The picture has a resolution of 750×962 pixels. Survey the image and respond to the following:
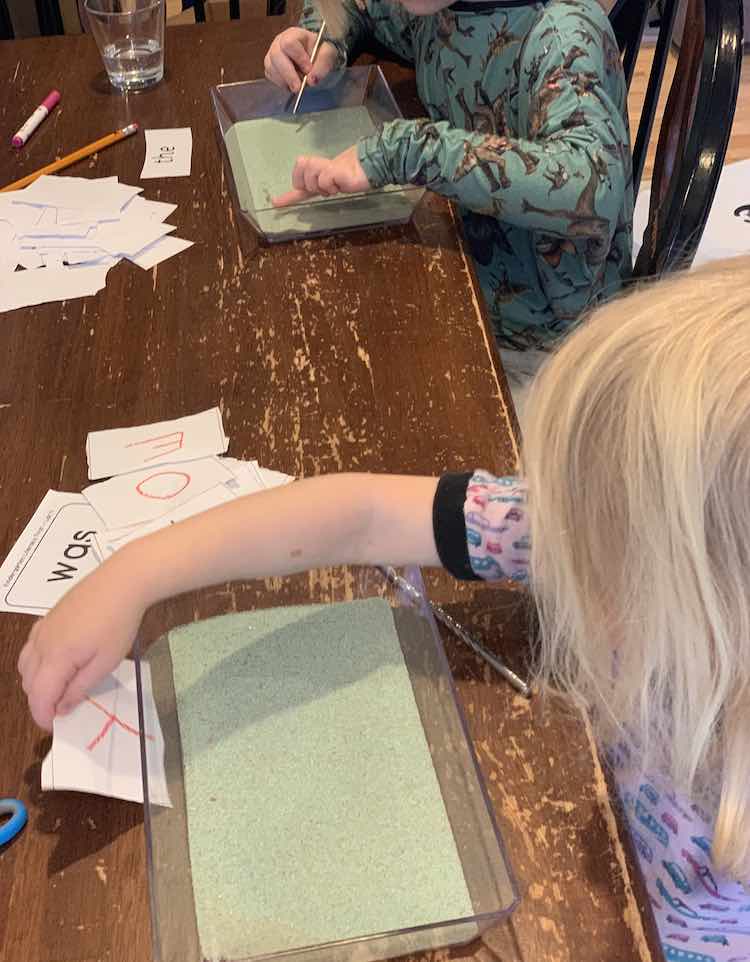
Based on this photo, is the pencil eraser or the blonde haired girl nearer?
the blonde haired girl

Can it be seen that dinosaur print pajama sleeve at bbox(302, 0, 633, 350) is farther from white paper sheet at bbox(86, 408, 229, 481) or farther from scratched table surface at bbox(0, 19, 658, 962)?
white paper sheet at bbox(86, 408, 229, 481)

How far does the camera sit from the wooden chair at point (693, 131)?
3.33 feet

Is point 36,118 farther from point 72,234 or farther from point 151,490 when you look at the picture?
point 151,490

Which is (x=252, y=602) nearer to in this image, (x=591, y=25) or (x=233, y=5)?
(x=591, y=25)

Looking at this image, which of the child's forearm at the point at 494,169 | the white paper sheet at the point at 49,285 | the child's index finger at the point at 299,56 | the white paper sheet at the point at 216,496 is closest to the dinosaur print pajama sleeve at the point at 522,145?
the child's forearm at the point at 494,169

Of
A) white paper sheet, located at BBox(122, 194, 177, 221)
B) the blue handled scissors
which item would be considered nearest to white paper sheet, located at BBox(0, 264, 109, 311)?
white paper sheet, located at BBox(122, 194, 177, 221)

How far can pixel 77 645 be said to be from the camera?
0.66 meters

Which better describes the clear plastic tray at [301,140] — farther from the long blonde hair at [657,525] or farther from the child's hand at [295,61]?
the long blonde hair at [657,525]

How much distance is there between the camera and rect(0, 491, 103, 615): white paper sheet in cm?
77

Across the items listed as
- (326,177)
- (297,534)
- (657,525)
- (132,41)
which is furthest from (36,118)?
(657,525)

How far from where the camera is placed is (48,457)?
0.89 m

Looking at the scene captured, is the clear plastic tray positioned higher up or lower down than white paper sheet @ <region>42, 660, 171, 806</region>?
higher up

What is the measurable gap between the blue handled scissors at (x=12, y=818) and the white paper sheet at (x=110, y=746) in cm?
2

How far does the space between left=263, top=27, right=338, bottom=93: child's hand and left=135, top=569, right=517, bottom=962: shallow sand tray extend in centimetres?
84
